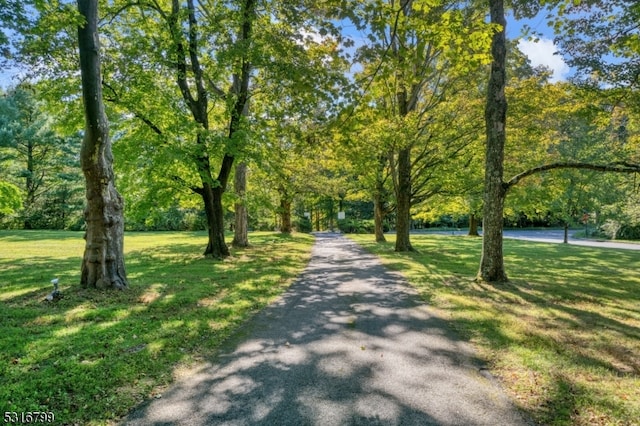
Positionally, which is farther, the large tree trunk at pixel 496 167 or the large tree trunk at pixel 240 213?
the large tree trunk at pixel 240 213

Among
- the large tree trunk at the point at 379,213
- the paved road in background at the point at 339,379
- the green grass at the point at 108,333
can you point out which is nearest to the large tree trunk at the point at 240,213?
the green grass at the point at 108,333

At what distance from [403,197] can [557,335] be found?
11.1m

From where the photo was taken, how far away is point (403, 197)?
15359 millimetres

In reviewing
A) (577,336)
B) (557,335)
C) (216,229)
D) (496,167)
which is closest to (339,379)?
(557,335)

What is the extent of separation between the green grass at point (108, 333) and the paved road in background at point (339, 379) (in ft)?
1.22

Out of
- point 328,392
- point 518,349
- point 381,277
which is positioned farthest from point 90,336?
point 381,277

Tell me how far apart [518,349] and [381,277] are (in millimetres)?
4967

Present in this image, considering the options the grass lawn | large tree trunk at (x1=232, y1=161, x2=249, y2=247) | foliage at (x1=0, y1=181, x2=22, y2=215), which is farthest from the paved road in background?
large tree trunk at (x1=232, y1=161, x2=249, y2=247)

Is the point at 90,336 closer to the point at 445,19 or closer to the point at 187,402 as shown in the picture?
the point at 187,402

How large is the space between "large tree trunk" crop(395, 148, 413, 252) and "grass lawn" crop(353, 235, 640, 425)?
224 inches

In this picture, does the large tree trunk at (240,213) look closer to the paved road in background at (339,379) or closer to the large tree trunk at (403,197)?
the large tree trunk at (403,197)

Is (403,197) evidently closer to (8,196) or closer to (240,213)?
(240,213)

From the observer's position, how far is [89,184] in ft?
21.2

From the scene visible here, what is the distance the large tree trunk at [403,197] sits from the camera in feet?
49.7
